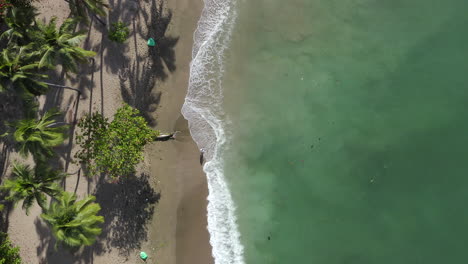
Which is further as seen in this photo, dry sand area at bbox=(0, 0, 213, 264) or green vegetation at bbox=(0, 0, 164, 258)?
dry sand area at bbox=(0, 0, 213, 264)

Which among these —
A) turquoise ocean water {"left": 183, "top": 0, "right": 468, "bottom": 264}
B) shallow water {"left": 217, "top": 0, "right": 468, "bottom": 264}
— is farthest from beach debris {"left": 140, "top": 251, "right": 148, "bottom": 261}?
shallow water {"left": 217, "top": 0, "right": 468, "bottom": 264}

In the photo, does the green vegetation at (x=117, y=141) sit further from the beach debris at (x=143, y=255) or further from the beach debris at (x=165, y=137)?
the beach debris at (x=143, y=255)

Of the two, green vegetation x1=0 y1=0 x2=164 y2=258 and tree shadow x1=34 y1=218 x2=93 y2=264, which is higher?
green vegetation x1=0 y1=0 x2=164 y2=258

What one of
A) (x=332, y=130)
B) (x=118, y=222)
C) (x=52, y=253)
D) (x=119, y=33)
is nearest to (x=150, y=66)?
(x=119, y=33)


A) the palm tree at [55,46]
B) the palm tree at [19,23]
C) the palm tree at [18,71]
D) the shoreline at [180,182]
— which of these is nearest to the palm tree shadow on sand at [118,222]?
the shoreline at [180,182]

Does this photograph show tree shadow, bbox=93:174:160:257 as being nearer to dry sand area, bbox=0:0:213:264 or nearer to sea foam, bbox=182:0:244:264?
dry sand area, bbox=0:0:213:264

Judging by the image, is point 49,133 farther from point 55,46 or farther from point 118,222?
point 118,222

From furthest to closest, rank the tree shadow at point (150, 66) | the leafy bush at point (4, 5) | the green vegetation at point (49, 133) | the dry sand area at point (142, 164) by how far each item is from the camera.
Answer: the tree shadow at point (150, 66) → the dry sand area at point (142, 164) → the leafy bush at point (4, 5) → the green vegetation at point (49, 133)
